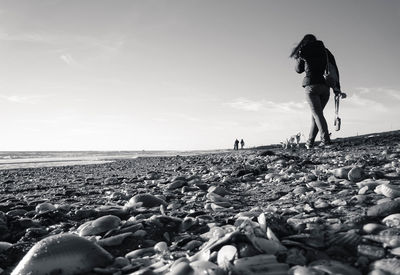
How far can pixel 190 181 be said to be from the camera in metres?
4.96

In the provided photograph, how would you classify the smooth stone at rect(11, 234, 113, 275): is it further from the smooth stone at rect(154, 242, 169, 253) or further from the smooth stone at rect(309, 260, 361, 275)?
the smooth stone at rect(309, 260, 361, 275)

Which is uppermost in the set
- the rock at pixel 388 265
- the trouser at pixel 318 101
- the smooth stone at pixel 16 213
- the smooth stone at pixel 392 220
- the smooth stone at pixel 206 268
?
the trouser at pixel 318 101

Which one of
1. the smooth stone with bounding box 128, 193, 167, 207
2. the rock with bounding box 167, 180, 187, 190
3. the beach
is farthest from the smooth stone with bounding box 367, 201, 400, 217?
the rock with bounding box 167, 180, 187, 190

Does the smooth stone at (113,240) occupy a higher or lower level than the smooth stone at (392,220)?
lower

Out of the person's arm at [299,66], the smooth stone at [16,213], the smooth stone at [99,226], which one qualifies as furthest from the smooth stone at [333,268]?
the person's arm at [299,66]

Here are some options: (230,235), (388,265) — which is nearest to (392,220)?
(388,265)

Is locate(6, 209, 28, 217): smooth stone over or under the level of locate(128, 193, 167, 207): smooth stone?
under

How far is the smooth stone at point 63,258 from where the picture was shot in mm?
1690

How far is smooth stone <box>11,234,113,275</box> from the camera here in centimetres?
169

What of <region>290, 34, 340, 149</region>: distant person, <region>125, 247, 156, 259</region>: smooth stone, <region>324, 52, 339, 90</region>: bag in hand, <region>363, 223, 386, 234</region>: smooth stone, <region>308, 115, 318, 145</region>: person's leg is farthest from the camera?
<region>308, 115, 318, 145</region>: person's leg

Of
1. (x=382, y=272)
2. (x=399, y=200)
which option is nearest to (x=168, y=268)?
(x=382, y=272)

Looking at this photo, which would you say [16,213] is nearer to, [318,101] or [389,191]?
[389,191]

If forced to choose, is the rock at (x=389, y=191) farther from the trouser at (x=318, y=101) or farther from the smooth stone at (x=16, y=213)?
the trouser at (x=318, y=101)

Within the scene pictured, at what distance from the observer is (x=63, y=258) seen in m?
1.73
